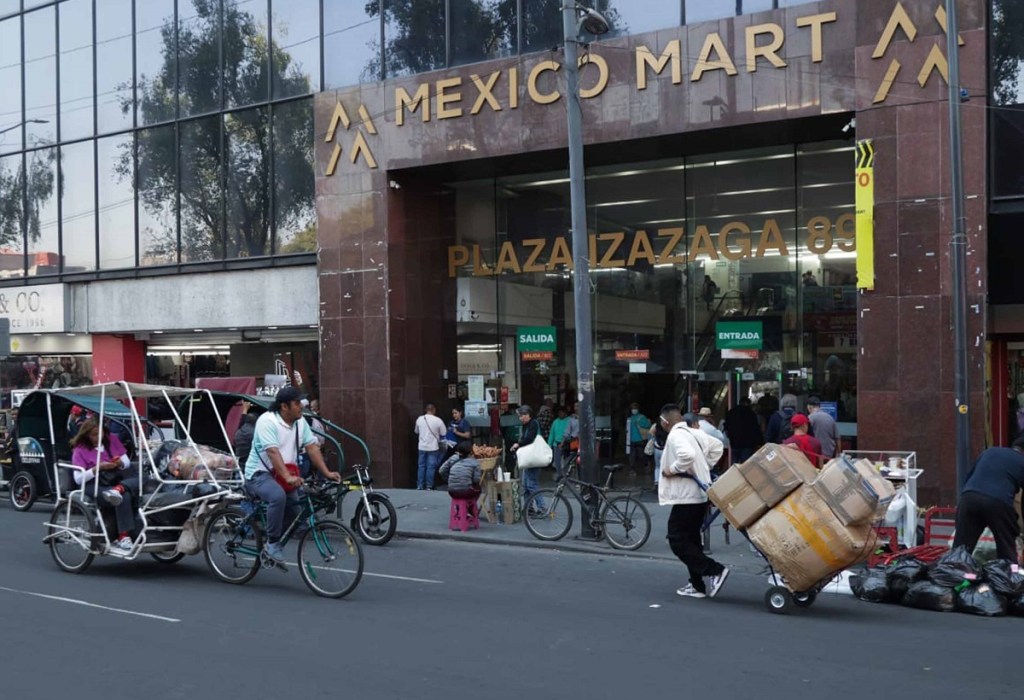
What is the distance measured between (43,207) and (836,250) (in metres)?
18.4

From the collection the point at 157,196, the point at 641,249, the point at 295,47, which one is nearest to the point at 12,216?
the point at 157,196

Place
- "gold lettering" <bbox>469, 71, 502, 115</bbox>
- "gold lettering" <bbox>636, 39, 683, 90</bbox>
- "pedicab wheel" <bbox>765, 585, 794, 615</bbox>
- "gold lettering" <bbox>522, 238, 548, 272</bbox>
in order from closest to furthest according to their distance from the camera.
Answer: "pedicab wheel" <bbox>765, 585, 794, 615</bbox>, "gold lettering" <bbox>636, 39, 683, 90</bbox>, "gold lettering" <bbox>469, 71, 502, 115</bbox>, "gold lettering" <bbox>522, 238, 548, 272</bbox>

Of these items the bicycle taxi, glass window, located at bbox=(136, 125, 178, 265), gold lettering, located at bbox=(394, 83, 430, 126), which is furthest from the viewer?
glass window, located at bbox=(136, 125, 178, 265)

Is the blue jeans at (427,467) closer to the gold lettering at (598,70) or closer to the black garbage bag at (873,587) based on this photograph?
the gold lettering at (598,70)

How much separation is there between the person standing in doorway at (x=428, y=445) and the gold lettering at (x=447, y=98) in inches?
208

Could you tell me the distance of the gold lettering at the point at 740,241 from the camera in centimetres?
1789

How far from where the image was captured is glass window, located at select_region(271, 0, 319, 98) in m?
20.2

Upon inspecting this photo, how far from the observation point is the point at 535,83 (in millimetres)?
17422

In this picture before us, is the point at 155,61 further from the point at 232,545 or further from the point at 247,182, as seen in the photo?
the point at 232,545

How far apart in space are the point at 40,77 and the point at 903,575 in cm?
2285

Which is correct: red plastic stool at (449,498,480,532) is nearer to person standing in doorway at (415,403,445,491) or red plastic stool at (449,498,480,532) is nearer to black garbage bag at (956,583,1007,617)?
person standing in doorway at (415,403,445,491)

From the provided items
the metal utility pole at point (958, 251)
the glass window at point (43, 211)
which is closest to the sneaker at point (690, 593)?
the metal utility pole at point (958, 251)

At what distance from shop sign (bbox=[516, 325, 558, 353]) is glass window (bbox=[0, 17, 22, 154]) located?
13750 mm

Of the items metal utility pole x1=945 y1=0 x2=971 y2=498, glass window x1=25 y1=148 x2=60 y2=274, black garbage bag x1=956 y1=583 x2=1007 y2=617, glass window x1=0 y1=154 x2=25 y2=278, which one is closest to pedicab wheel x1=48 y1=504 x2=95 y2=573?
black garbage bag x1=956 y1=583 x2=1007 y2=617
